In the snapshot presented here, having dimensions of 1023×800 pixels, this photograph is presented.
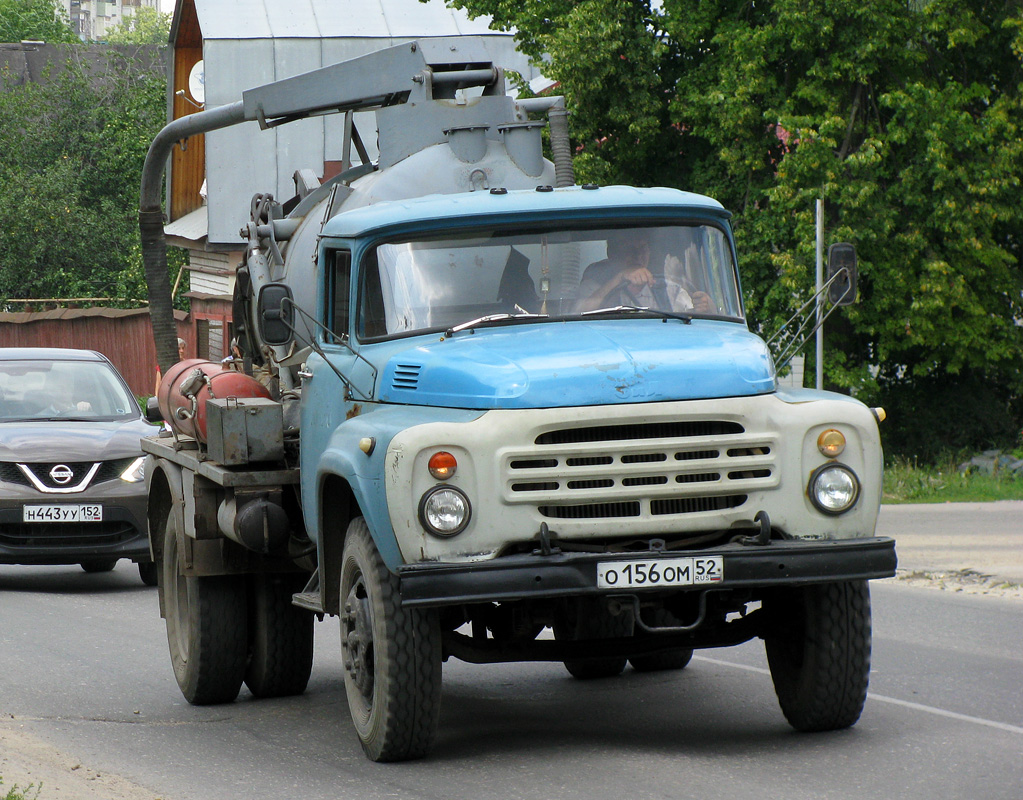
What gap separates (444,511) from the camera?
19.5 feet

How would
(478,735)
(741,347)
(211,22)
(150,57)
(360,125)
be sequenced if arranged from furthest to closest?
(150,57) → (211,22) → (360,125) → (478,735) → (741,347)

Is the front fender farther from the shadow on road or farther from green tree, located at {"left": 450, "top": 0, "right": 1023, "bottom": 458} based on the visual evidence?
green tree, located at {"left": 450, "top": 0, "right": 1023, "bottom": 458}

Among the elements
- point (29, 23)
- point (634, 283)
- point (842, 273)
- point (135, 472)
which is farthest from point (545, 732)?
point (29, 23)

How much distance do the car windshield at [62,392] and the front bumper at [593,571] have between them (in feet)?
28.7

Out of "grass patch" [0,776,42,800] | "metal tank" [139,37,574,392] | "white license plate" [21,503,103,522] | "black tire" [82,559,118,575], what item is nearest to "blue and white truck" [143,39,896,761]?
"metal tank" [139,37,574,392]

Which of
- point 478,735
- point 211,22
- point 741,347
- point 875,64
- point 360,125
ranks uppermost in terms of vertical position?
point 211,22

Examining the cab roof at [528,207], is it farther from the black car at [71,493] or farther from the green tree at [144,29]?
the green tree at [144,29]

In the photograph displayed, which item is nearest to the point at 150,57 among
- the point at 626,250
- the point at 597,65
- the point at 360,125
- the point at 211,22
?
the point at 211,22

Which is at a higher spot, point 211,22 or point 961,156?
point 211,22

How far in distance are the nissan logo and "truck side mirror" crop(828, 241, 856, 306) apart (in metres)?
7.48

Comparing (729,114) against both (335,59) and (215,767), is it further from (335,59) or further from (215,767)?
(215,767)

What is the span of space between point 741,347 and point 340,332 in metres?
1.90

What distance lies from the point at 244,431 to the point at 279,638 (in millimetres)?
1214

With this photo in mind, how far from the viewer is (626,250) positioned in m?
7.08
